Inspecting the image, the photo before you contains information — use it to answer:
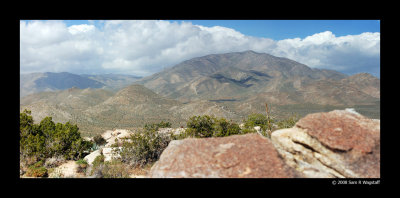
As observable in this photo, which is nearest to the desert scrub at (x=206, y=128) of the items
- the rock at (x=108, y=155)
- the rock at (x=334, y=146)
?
the rock at (x=108, y=155)

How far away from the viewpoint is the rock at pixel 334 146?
7798 mm

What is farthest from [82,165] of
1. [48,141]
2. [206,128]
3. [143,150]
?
[206,128]

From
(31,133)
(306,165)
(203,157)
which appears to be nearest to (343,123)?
(306,165)

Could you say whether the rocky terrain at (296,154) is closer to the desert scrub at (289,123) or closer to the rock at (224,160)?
the rock at (224,160)

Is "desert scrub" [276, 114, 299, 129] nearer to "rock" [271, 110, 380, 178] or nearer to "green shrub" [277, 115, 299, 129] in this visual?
"green shrub" [277, 115, 299, 129]

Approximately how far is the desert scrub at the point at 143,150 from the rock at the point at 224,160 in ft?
19.8

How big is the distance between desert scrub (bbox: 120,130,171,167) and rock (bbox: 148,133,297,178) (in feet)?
19.8

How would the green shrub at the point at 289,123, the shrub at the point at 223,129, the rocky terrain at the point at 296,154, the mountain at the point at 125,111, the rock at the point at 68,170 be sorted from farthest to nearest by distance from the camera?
the mountain at the point at 125,111 < the green shrub at the point at 289,123 < the shrub at the point at 223,129 < the rock at the point at 68,170 < the rocky terrain at the point at 296,154

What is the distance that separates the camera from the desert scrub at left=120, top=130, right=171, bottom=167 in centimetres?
1445

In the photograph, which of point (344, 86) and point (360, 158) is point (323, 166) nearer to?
point (360, 158)

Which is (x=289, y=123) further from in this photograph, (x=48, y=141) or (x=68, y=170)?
(x=48, y=141)

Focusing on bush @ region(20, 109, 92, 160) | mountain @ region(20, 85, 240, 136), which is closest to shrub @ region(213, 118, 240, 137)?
bush @ region(20, 109, 92, 160)
